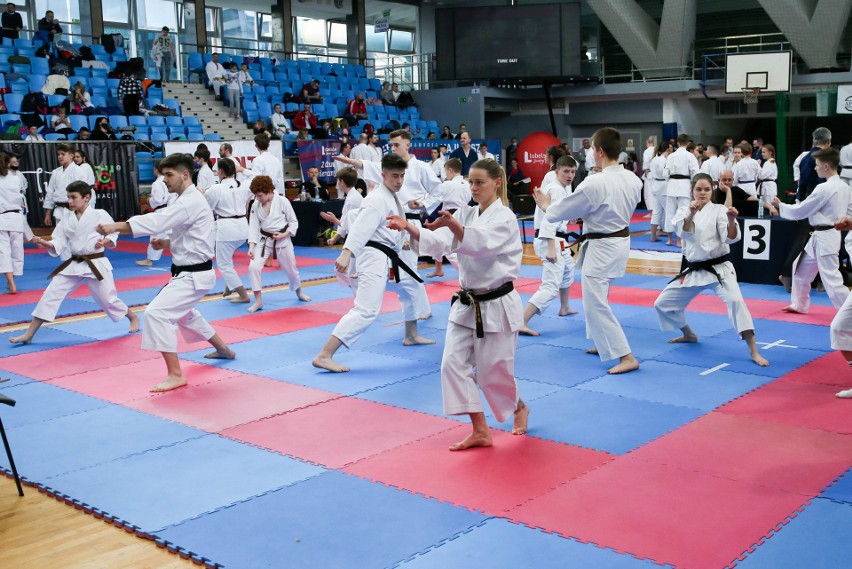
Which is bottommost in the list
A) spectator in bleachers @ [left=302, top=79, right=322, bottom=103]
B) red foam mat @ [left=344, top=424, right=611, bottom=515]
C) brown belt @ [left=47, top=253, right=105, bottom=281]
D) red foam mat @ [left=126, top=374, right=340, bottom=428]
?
red foam mat @ [left=344, top=424, right=611, bottom=515]

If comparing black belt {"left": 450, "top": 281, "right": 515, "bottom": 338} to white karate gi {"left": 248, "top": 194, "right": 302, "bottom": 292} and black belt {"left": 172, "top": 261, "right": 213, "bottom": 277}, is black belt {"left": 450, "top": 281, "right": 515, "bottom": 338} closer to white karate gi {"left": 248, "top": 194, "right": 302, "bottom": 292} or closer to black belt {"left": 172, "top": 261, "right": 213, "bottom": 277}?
black belt {"left": 172, "top": 261, "right": 213, "bottom": 277}

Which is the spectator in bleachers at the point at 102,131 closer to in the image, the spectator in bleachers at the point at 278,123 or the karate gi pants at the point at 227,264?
the spectator in bleachers at the point at 278,123

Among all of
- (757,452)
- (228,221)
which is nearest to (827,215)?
(757,452)

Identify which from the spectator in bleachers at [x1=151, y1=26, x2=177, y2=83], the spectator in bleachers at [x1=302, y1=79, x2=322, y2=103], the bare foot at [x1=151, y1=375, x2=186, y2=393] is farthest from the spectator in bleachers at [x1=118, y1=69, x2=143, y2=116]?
the bare foot at [x1=151, y1=375, x2=186, y2=393]

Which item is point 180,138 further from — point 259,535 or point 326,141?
point 259,535

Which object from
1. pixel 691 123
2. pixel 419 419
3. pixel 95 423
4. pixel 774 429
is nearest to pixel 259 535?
pixel 419 419

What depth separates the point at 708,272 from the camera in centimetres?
682

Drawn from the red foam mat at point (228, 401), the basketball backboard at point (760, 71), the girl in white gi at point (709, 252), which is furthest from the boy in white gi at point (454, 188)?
the basketball backboard at point (760, 71)

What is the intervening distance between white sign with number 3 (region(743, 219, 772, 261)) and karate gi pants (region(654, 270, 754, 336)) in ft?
11.2

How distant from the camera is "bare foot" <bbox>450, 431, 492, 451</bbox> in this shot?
4793mm

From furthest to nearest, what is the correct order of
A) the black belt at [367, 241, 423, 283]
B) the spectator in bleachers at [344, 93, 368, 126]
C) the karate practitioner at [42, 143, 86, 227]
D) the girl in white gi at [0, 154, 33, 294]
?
the spectator in bleachers at [344, 93, 368, 126], the karate practitioner at [42, 143, 86, 227], the girl in white gi at [0, 154, 33, 294], the black belt at [367, 241, 423, 283]

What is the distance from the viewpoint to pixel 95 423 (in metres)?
5.48

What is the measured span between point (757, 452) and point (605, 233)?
223cm

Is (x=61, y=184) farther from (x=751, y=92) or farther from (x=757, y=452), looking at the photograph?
(x=751, y=92)
